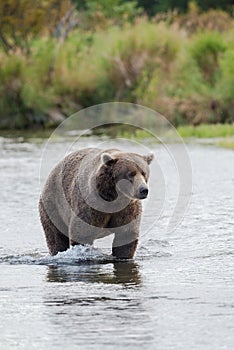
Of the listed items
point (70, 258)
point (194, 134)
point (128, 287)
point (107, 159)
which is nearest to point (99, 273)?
point (70, 258)

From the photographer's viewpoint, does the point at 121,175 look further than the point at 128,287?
Yes

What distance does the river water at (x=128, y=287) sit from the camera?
7.34 meters

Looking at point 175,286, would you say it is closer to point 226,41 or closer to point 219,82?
point 219,82

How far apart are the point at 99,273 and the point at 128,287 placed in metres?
0.74

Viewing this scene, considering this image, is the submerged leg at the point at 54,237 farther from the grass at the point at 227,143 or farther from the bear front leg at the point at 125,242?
the grass at the point at 227,143

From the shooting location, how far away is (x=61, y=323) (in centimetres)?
776

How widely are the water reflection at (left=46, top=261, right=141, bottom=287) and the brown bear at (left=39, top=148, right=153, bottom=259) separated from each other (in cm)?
22

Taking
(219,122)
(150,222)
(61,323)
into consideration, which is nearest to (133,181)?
(61,323)

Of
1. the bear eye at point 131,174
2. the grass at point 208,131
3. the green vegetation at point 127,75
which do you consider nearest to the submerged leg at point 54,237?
the bear eye at point 131,174

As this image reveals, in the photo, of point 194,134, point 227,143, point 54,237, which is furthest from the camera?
point 194,134

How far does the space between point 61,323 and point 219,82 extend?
22.1 m

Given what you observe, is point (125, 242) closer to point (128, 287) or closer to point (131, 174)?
point (131, 174)

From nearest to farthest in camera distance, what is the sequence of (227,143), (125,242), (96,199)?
(96,199) → (125,242) → (227,143)

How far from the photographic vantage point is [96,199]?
32.4 ft
